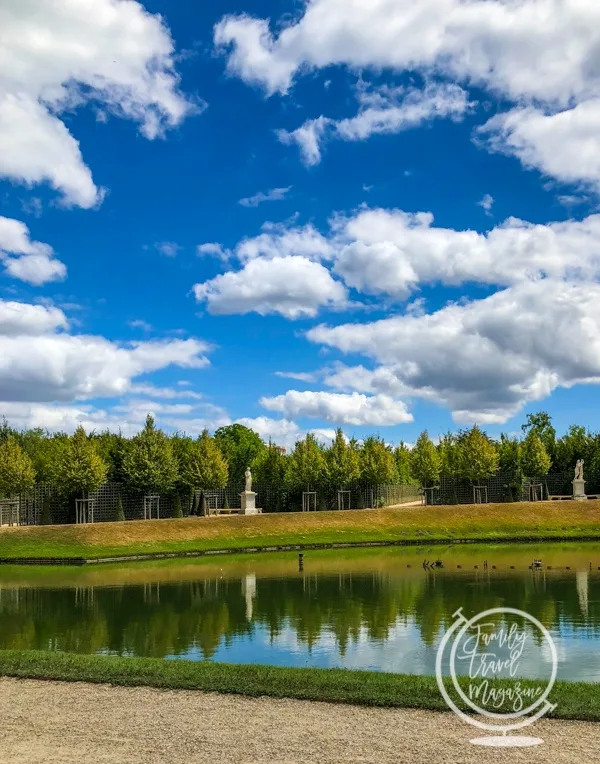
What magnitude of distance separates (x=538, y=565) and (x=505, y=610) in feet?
41.2

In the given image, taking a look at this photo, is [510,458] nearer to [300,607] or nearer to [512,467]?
[512,467]

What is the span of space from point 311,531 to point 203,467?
12.0m

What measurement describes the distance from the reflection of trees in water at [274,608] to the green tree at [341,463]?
31.5m

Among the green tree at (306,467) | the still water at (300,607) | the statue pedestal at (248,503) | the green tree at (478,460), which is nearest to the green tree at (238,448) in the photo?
the green tree at (306,467)

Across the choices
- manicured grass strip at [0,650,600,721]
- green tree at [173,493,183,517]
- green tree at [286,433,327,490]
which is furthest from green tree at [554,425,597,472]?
manicured grass strip at [0,650,600,721]

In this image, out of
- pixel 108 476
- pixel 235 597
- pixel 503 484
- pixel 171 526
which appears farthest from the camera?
pixel 503 484

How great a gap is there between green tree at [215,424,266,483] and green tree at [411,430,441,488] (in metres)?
A: 15.8

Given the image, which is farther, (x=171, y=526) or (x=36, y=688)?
(x=171, y=526)

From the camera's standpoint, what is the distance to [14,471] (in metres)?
55.7

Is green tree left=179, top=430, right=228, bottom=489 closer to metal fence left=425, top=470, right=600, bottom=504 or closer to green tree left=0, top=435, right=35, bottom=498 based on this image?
green tree left=0, top=435, right=35, bottom=498

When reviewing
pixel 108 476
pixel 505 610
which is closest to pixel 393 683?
pixel 505 610

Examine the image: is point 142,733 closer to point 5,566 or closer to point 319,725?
point 319,725

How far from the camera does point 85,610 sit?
26812 mm

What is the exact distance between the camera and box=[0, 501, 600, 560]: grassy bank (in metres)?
48.3
